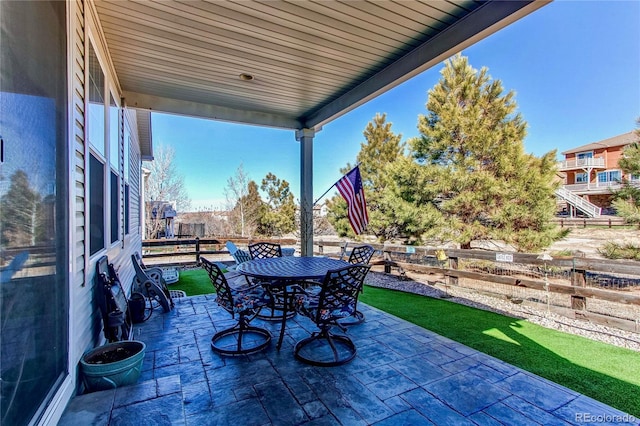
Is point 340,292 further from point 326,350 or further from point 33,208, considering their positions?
point 33,208

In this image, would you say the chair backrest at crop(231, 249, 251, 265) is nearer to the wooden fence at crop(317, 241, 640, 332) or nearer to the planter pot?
the planter pot

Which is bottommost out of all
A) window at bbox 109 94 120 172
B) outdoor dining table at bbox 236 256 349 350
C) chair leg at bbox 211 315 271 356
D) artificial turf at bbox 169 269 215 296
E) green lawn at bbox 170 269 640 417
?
artificial turf at bbox 169 269 215 296

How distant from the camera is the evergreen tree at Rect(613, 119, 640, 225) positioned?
533cm

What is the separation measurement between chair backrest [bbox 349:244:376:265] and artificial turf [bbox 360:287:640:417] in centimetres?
84

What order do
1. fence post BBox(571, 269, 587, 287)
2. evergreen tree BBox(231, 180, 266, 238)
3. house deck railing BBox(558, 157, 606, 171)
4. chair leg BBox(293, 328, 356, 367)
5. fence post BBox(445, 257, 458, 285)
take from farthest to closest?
house deck railing BBox(558, 157, 606, 171) < evergreen tree BBox(231, 180, 266, 238) < fence post BBox(445, 257, 458, 285) < fence post BBox(571, 269, 587, 287) < chair leg BBox(293, 328, 356, 367)

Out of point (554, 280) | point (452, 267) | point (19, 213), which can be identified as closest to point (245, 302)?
point (19, 213)

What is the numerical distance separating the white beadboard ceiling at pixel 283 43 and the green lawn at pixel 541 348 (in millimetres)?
3061

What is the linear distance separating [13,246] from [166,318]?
322 cm

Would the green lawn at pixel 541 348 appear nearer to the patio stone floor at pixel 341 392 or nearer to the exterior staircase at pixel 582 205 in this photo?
the patio stone floor at pixel 341 392

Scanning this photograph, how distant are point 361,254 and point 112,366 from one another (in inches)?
127

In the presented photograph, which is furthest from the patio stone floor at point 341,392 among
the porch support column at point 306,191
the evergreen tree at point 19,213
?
the porch support column at point 306,191

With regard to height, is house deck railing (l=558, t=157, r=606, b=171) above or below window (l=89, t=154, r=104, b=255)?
above

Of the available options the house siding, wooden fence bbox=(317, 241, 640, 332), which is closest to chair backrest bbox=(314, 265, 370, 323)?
the house siding

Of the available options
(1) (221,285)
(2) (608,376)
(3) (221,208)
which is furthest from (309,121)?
(3) (221,208)
